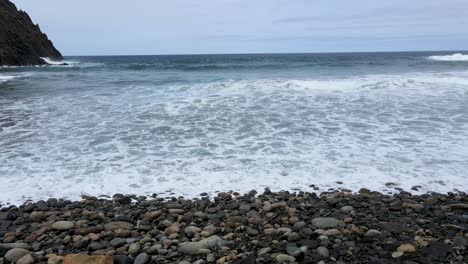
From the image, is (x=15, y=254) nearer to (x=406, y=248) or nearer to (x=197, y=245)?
(x=197, y=245)

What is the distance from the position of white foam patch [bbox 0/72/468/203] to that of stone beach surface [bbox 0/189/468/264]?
0.46m

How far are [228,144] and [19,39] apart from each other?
49.6 m

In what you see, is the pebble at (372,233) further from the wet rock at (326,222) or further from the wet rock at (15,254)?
the wet rock at (15,254)

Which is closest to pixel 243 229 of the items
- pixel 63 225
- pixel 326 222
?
pixel 326 222

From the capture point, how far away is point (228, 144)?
785 cm

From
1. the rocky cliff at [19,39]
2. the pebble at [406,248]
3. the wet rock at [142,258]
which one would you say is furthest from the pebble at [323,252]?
the rocky cliff at [19,39]

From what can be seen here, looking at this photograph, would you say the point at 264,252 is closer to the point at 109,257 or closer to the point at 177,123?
the point at 109,257

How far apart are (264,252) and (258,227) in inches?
25.3

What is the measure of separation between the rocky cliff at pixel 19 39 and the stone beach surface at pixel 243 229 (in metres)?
45.5

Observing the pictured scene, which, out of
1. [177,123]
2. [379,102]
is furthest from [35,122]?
[379,102]

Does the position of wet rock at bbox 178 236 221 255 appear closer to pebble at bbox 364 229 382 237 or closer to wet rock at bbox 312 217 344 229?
wet rock at bbox 312 217 344 229

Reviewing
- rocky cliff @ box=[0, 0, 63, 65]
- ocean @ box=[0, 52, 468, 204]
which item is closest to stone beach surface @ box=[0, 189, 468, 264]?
ocean @ box=[0, 52, 468, 204]

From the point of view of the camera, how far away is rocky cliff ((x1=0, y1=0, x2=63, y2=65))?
4447 cm

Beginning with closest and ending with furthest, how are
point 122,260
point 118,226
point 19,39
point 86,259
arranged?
1. point 86,259
2. point 122,260
3. point 118,226
4. point 19,39
